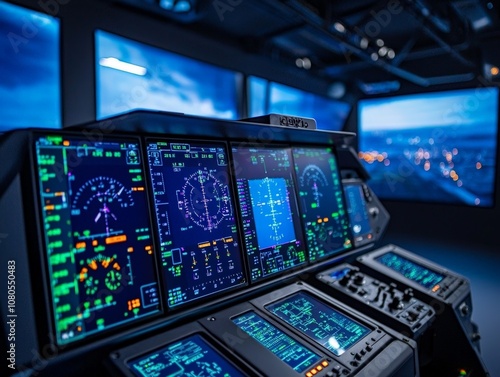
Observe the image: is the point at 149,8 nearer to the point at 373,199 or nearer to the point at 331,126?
the point at 373,199

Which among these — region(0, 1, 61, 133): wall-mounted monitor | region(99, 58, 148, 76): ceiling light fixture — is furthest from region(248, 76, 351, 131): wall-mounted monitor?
region(0, 1, 61, 133): wall-mounted monitor

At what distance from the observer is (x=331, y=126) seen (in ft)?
20.7

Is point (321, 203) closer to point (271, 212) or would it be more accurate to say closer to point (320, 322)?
point (271, 212)

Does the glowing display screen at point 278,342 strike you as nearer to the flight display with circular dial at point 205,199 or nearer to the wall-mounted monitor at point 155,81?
the flight display with circular dial at point 205,199

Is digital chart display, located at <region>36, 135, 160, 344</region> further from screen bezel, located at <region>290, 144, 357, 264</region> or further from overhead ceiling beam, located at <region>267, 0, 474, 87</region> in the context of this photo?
overhead ceiling beam, located at <region>267, 0, 474, 87</region>

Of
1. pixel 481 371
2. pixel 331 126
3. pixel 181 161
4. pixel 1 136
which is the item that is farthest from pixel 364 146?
pixel 1 136

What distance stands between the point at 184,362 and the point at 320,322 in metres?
0.51

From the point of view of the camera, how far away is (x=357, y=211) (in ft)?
6.36

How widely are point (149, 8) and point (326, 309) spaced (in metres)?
3.13

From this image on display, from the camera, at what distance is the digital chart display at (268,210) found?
4.34 feet

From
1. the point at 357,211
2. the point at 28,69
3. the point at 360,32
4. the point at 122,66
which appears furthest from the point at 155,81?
the point at 357,211

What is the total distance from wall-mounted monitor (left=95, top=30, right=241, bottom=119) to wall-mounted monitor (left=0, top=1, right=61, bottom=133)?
0.36 m

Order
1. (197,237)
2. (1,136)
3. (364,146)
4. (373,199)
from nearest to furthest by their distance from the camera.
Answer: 1. (1,136)
2. (197,237)
3. (373,199)
4. (364,146)

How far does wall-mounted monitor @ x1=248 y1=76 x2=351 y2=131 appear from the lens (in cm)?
466
